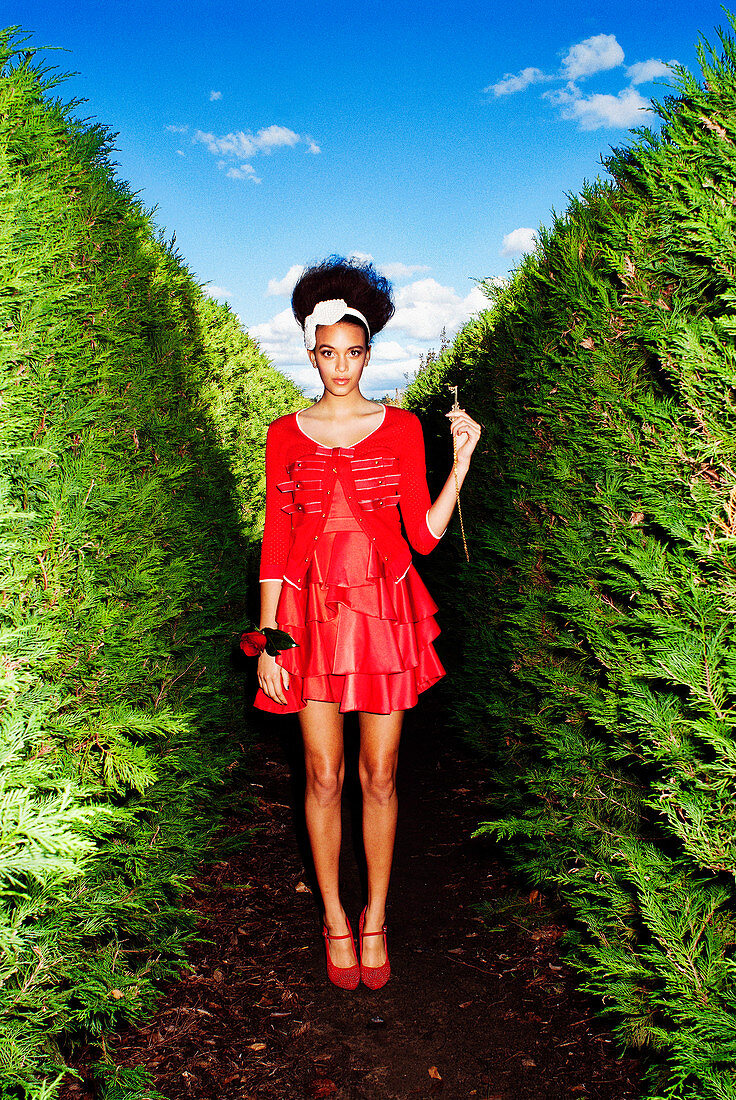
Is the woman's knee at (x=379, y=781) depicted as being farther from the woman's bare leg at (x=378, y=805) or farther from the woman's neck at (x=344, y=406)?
the woman's neck at (x=344, y=406)

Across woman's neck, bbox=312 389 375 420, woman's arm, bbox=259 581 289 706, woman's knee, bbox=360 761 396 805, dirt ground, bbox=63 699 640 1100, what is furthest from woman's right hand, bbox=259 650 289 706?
dirt ground, bbox=63 699 640 1100

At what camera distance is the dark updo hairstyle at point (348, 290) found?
3238 millimetres

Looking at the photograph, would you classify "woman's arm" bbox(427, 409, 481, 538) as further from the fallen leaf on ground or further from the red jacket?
the fallen leaf on ground

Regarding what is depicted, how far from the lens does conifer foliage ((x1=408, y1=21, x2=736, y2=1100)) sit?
6.81ft

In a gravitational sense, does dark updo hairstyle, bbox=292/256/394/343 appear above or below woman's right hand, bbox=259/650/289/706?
above

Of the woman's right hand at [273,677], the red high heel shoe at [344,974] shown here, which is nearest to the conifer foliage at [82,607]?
the woman's right hand at [273,677]

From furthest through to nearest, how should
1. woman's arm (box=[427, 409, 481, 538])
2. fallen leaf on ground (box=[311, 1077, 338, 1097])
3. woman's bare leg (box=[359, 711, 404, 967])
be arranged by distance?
woman's bare leg (box=[359, 711, 404, 967]) < woman's arm (box=[427, 409, 481, 538]) < fallen leaf on ground (box=[311, 1077, 338, 1097])

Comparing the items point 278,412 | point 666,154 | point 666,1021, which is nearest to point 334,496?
point 666,154

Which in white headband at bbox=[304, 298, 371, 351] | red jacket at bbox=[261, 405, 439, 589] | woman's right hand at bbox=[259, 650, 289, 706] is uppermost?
white headband at bbox=[304, 298, 371, 351]

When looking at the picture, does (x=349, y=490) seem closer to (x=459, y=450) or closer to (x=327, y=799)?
(x=459, y=450)

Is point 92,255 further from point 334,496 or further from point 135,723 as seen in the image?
point 135,723

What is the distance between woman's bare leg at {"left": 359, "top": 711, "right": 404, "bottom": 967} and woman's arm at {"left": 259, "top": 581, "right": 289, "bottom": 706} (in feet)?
1.24

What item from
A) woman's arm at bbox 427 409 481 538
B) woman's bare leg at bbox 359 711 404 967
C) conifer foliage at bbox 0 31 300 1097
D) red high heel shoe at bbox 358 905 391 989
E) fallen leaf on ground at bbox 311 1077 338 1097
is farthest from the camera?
red high heel shoe at bbox 358 905 391 989

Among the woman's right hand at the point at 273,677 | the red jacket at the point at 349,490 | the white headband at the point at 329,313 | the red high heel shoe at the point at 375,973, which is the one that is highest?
the white headband at the point at 329,313
